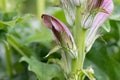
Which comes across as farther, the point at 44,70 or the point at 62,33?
the point at 44,70

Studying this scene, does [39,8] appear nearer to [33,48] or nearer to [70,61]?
[33,48]

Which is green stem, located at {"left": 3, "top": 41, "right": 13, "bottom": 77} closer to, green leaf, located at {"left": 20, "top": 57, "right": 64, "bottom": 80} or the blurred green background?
the blurred green background

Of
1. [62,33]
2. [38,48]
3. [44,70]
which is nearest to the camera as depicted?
[62,33]

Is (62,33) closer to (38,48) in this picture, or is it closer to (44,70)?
(44,70)

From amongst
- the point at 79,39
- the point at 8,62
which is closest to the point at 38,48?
the point at 8,62

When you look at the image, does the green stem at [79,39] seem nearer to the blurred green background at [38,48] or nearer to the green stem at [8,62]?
the blurred green background at [38,48]

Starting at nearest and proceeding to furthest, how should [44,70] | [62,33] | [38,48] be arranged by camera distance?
[62,33] < [44,70] < [38,48]

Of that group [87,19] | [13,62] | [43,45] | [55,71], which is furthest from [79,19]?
[13,62]

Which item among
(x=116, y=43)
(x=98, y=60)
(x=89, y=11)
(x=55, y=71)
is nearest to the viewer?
(x=89, y=11)
